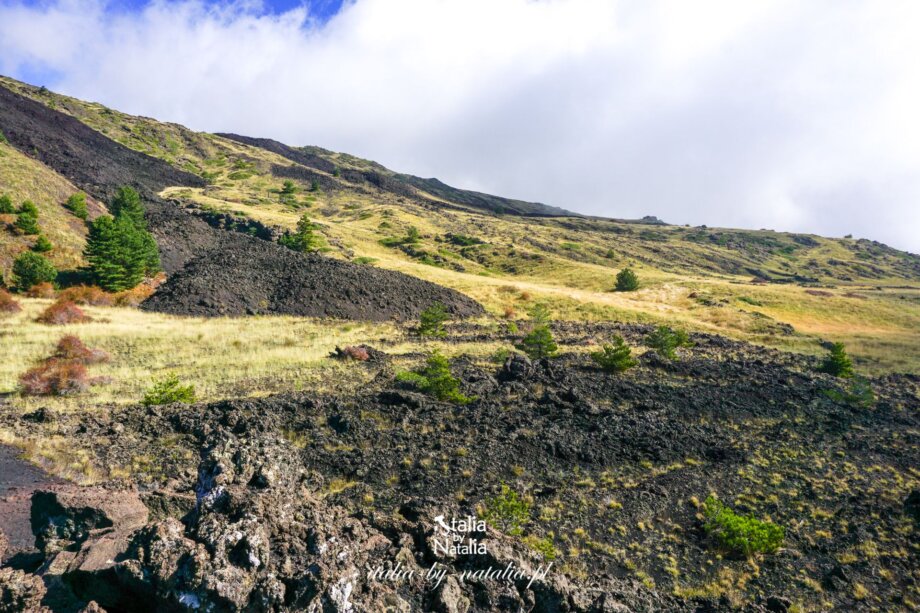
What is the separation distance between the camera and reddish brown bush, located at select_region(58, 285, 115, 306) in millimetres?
33694

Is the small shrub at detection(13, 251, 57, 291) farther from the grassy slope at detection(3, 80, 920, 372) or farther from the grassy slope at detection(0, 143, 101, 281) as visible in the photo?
the grassy slope at detection(3, 80, 920, 372)

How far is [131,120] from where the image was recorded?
4990 inches

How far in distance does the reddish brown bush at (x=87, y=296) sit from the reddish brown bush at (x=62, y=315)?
3.53m

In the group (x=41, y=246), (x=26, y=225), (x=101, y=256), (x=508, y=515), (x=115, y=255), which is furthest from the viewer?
(x=26, y=225)

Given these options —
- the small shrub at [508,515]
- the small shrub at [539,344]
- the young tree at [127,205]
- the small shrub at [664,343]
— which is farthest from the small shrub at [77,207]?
the small shrub at [664,343]

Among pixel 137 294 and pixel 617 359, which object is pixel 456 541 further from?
pixel 137 294

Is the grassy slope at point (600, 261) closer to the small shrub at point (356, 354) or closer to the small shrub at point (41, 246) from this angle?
the small shrub at point (356, 354)

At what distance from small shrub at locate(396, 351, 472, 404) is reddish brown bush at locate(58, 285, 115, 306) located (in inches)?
1054

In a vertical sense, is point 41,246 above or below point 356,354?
above

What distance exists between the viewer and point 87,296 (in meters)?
34.3

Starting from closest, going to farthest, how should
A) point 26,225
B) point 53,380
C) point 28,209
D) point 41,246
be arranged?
point 53,380
point 41,246
point 26,225
point 28,209

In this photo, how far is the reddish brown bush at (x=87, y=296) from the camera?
1327 inches

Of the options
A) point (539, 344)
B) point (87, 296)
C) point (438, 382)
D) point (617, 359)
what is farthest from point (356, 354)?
point (87, 296)

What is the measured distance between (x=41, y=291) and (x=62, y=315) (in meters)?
7.75
